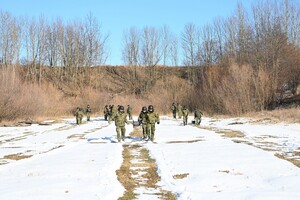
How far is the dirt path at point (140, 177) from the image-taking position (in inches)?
304

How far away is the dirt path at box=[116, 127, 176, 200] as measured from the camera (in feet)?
25.3

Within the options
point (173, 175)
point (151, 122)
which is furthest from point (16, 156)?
point (173, 175)

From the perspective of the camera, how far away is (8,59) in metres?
66.9

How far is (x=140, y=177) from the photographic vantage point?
31.5 ft

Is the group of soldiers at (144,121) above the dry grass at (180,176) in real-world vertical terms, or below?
above

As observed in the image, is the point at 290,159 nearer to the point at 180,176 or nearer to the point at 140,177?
the point at 180,176

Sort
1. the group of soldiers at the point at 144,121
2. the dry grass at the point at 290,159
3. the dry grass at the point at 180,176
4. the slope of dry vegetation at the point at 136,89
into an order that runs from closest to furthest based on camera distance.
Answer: the dry grass at the point at 180,176 < the dry grass at the point at 290,159 < the group of soldiers at the point at 144,121 < the slope of dry vegetation at the point at 136,89

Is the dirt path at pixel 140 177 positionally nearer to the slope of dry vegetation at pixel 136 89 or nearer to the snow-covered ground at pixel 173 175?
the snow-covered ground at pixel 173 175

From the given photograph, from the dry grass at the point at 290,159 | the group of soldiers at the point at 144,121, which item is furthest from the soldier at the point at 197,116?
the dry grass at the point at 290,159

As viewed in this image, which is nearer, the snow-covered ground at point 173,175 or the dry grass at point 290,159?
the snow-covered ground at point 173,175

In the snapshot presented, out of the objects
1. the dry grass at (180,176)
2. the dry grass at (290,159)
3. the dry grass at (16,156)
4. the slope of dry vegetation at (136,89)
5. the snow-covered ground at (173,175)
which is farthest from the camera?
the slope of dry vegetation at (136,89)

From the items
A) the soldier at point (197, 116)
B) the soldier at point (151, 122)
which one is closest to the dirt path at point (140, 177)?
the soldier at point (151, 122)

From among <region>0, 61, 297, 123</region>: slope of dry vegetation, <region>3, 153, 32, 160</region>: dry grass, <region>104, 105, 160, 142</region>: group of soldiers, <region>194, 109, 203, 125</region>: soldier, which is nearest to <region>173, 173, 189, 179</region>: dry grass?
<region>3, 153, 32, 160</region>: dry grass

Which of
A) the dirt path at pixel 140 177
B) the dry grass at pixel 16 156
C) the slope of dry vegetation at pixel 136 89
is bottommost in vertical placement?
the dirt path at pixel 140 177
